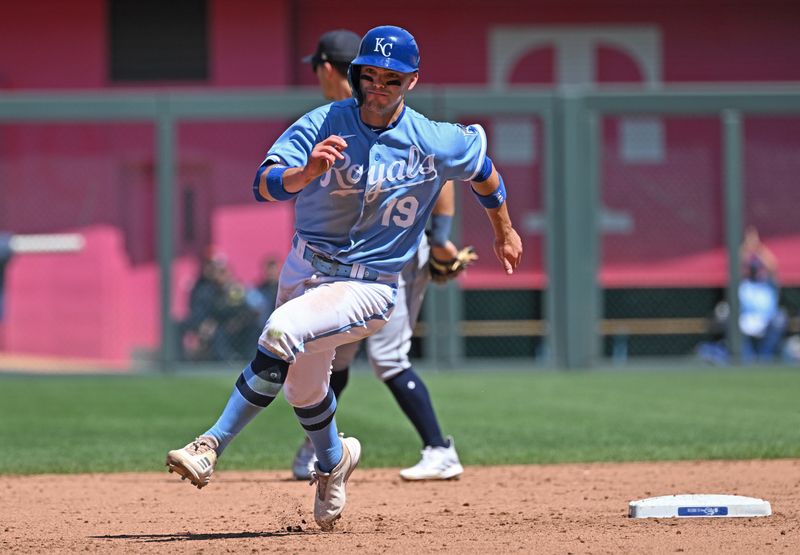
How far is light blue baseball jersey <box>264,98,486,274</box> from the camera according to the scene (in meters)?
5.04

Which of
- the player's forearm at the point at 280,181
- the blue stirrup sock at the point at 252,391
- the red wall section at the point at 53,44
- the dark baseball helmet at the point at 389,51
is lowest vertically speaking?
the blue stirrup sock at the point at 252,391

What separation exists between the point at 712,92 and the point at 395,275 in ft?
34.4

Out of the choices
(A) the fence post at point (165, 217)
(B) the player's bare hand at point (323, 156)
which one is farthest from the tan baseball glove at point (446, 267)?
(A) the fence post at point (165, 217)

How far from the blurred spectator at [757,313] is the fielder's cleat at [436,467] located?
8440 mm

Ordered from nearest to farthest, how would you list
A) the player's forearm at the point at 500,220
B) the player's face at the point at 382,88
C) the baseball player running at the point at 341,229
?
the baseball player running at the point at 341,229
the player's face at the point at 382,88
the player's forearm at the point at 500,220

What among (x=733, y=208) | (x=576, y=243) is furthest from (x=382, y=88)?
(x=733, y=208)

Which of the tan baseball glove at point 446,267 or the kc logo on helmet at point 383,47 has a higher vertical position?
the kc logo on helmet at point 383,47

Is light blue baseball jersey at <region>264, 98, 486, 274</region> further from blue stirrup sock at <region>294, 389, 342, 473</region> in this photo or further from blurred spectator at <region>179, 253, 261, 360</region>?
blurred spectator at <region>179, 253, 261, 360</region>

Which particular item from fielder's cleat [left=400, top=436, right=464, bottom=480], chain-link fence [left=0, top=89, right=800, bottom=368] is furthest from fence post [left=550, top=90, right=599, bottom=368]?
A: fielder's cleat [left=400, top=436, right=464, bottom=480]

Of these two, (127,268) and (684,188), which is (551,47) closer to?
(684,188)

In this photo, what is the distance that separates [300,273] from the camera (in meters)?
5.22

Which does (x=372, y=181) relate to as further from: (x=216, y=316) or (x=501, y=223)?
(x=216, y=316)

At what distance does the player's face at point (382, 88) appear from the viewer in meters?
5.03

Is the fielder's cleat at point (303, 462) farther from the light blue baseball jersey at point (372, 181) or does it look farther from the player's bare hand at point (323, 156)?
the player's bare hand at point (323, 156)
